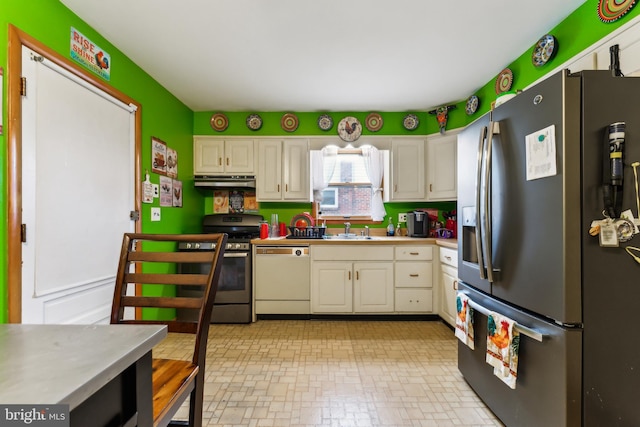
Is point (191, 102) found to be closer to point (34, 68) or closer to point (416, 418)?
point (34, 68)

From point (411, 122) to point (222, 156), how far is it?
95.3 inches

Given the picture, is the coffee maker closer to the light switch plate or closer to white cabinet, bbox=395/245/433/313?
white cabinet, bbox=395/245/433/313

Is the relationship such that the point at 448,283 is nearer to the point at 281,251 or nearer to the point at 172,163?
the point at 281,251

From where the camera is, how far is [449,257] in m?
2.93

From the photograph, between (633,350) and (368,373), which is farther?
(368,373)

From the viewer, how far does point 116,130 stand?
90.0 inches

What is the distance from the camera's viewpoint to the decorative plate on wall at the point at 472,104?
10.2 feet

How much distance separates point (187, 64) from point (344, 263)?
95.2 inches

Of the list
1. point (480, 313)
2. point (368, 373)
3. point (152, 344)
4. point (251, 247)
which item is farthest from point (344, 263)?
point (152, 344)

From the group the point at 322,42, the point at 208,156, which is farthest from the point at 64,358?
the point at 208,156

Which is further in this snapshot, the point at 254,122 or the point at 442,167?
the point at 254,122

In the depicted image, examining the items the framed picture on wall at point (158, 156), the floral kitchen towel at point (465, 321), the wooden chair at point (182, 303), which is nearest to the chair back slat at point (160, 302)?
the wooden chair at point (182, 303)

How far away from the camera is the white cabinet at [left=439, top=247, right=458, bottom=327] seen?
9.28 ft

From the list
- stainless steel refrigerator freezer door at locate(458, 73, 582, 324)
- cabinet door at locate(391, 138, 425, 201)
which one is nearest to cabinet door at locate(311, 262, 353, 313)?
cabinet door at locate(391, 138, 425, 201)
